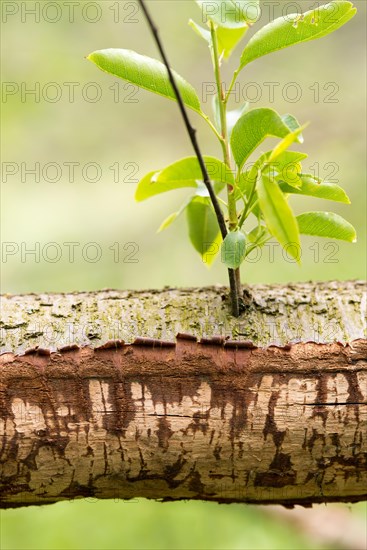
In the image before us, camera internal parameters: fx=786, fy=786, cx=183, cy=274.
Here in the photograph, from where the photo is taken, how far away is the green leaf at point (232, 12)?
71cm

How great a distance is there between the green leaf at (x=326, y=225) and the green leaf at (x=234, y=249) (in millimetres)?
86

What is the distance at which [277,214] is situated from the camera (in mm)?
693

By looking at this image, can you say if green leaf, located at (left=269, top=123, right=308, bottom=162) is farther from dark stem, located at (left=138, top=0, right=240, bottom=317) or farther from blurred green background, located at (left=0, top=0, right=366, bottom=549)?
blurred green background, located at (left=0, top=0, right=366, bottom=549)

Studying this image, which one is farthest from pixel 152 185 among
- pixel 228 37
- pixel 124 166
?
pixel 124 166

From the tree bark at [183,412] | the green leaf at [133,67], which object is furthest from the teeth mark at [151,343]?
the green leaf at [133,67]

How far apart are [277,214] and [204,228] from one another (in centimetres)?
23

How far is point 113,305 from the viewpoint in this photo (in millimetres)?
848

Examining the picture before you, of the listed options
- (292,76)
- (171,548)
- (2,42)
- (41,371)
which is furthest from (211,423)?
(2,42)

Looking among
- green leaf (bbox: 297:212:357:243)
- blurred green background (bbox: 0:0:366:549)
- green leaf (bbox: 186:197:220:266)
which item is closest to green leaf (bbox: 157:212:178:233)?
green leaf (bbox: 186:197:220:266)

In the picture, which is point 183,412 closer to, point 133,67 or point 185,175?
point 185,175

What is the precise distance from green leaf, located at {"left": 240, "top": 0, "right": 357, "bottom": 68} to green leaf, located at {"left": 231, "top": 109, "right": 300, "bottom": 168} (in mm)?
79

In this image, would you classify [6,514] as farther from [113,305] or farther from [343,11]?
[343,11]

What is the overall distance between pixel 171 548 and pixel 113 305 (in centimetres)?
107

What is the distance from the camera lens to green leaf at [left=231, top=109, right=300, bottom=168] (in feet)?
2.40
